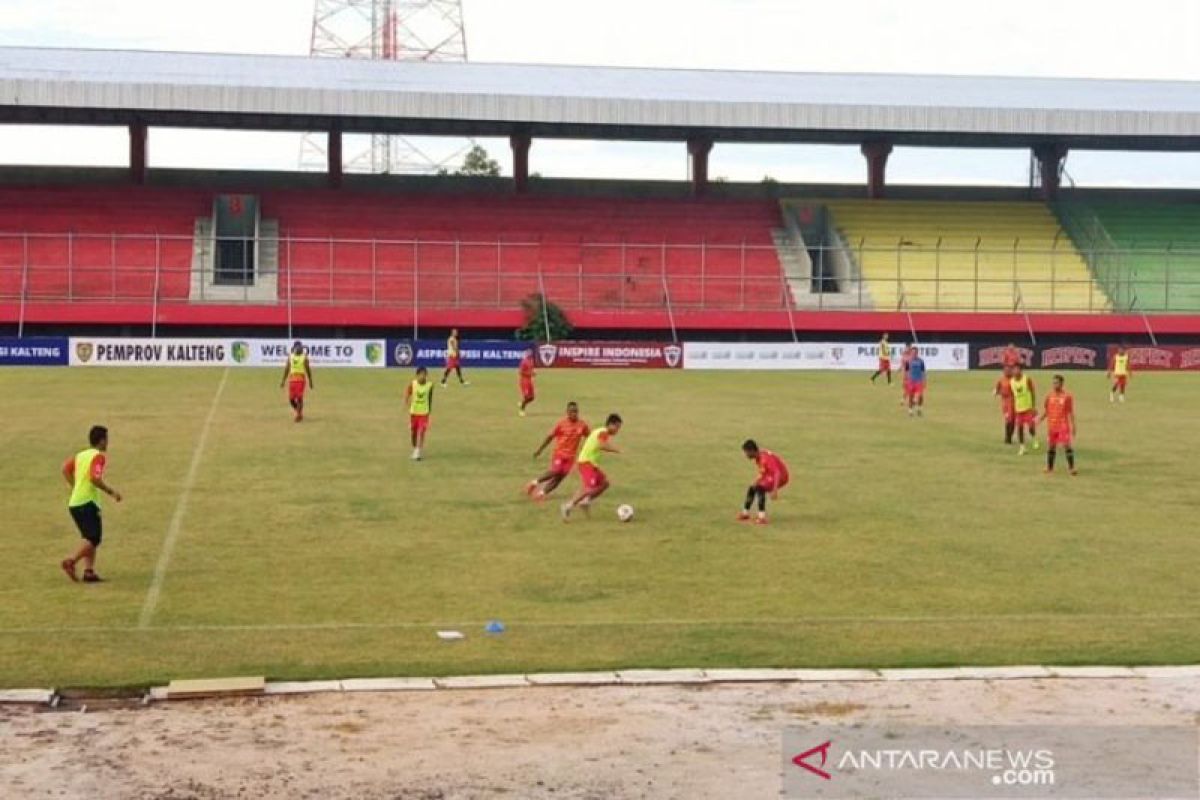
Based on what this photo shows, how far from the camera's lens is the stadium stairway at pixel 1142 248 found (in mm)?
74375

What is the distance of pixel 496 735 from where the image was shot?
1377cm

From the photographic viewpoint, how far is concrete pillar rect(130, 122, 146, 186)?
76.3 metres

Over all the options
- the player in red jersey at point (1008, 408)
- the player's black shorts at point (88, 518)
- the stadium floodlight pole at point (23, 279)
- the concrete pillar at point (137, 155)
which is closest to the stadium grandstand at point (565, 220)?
the concrete pillar at point (137, 155)

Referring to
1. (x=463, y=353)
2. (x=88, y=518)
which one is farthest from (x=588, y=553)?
(x=463, y=353)

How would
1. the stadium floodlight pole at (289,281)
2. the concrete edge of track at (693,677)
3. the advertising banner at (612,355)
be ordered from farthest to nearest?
the stadium floodlight pole at (289,281), the advertising banner at (612,355), the concrete edge of track at (693,677)

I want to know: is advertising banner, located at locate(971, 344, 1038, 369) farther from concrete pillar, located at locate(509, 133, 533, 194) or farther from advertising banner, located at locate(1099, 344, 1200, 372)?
concrete pillar, located at locate(509, 133, 533, 194)

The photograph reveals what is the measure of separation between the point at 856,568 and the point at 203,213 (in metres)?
57.0

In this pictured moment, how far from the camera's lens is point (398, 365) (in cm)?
6272

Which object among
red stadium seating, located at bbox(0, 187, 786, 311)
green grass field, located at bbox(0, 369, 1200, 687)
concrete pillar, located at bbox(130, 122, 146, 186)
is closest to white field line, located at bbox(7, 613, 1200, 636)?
green grass field, located at bbox(0, 369, 1200, 687)

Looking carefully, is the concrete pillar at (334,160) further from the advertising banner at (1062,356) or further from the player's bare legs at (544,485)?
the player's bare legs at (544,485)

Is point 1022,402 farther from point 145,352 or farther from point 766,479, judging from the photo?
point 145,352

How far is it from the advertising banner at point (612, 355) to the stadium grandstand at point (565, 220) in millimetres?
5080

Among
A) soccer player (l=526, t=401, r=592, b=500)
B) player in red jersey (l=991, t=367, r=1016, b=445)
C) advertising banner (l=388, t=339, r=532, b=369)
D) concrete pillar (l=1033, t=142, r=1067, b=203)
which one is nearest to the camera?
soccer player (l=526, t=401, r=592, b=500)

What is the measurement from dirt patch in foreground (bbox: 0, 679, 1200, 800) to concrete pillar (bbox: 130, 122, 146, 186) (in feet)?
213
